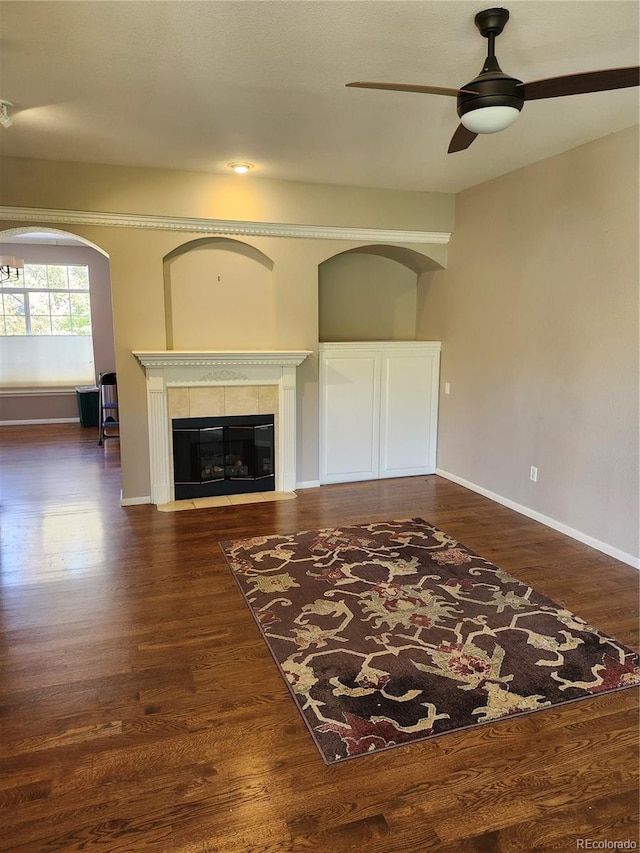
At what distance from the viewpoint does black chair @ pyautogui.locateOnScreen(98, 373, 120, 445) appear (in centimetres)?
756

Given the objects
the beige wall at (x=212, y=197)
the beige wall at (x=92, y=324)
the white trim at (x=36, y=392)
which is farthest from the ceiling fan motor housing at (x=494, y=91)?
the white trim at (x=36, y=392)

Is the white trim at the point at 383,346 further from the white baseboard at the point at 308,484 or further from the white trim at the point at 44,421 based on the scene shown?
the white trim at the point at 44,421

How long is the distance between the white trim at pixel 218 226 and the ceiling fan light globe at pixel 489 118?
8.71ft

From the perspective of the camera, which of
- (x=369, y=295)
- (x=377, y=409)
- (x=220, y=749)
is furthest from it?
(x=369, y=295)

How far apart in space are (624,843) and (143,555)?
2941 millimetres

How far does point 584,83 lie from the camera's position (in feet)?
6.97

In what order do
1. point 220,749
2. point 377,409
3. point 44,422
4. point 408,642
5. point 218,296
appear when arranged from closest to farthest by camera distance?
1. point 220,749
2. point 408,642
3. point 218,296
4. point 377,409
5. point 44,422

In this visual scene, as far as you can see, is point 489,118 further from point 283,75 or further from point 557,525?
point 557,525

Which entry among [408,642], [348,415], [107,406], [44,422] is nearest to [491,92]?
[408,642]

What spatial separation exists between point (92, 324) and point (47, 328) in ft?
2.35

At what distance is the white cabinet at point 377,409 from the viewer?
5289 millimetres

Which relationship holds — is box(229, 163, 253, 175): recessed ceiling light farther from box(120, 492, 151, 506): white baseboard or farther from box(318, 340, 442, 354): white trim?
box(120, 492, 151, 506): white baseboard

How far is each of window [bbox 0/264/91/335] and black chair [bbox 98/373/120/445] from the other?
1622 mm

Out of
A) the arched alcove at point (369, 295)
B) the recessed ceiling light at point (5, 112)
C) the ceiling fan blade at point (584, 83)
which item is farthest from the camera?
the arched alcove at point (369, 295)
